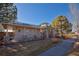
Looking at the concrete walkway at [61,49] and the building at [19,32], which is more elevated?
the building at [19,32]

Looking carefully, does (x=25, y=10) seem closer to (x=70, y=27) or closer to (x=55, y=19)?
(x=55, y=19)

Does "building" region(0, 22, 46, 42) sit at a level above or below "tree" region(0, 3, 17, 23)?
below

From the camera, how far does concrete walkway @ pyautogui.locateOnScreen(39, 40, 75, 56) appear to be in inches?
72.0

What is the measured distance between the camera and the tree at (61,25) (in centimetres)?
183

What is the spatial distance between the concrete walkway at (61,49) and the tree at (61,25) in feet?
0.47

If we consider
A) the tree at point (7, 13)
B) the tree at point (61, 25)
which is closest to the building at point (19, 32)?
the tree at point (7, 13)

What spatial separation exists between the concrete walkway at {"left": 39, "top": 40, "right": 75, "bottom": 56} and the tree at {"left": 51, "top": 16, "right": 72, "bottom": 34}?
144mm

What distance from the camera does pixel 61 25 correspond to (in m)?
1.86

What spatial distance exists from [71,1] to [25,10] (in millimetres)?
598

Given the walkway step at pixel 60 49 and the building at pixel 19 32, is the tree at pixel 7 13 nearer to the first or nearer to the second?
the building at pixel 19 32

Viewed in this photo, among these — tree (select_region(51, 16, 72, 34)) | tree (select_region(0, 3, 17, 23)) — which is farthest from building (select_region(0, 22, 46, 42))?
tree (select_region(51, 16, 72, 34))

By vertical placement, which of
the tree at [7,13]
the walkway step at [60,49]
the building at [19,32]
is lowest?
the walkway step at [60,49]

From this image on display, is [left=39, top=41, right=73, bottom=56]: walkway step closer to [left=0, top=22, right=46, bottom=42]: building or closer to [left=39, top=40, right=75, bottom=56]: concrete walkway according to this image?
[left=39, top=40, right=75, bottom=56]: concrete walkway

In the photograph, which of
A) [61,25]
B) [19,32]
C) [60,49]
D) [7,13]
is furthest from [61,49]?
[7,13]
